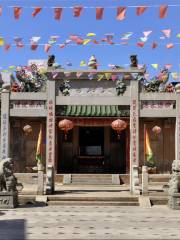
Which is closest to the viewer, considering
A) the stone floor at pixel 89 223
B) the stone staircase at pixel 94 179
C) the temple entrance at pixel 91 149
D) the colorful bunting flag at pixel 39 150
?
the stone floor at pixel 89 223

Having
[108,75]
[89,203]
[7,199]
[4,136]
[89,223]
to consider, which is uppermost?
[108,75]

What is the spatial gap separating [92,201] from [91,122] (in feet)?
20.7

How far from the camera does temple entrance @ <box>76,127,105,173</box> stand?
22.7 metres

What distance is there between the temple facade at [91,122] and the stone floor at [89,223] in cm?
362

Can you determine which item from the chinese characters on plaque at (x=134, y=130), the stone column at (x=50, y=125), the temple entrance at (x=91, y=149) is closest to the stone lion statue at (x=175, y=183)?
the chinese characters on plaque at (x=134, y=130)

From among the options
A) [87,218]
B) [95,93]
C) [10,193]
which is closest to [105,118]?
[95,93]

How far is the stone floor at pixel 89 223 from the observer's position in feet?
30.3

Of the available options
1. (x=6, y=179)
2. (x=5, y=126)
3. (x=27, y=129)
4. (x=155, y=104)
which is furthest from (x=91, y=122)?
(x=6, y=179)

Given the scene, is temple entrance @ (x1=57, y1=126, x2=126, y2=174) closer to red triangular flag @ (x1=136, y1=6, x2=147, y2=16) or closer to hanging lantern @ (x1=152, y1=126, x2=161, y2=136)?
hanging lantern @ (x1=152, y1=126, x2=161, y2=136)

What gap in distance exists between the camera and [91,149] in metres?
22.9

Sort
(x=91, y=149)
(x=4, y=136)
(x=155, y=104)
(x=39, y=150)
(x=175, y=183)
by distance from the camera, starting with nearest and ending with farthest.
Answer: (x=175, y=183), (x=4, y=136), (x=155, y=104), (x=39, y=150), (x=91, y=149)

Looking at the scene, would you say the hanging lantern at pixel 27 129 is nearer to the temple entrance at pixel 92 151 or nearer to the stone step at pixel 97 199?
the temple entrance at pixel 92 151

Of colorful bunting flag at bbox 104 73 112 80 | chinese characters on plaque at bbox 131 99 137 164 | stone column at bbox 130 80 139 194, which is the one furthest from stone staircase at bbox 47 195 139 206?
colorful bunting flag at bbox 104 73 112 80

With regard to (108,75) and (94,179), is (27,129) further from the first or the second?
(108,75)
